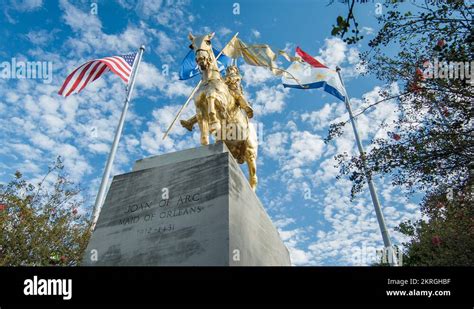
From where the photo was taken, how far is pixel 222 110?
914 centimetres

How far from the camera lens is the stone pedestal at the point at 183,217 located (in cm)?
577

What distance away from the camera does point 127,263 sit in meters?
6.13

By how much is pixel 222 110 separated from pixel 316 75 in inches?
469

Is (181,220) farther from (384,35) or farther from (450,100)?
(450,100)

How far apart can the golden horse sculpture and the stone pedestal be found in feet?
5.47

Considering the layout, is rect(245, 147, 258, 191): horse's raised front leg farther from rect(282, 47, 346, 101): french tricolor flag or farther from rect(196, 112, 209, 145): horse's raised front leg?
rect(282, 47, 346, 101): french tricolor flag

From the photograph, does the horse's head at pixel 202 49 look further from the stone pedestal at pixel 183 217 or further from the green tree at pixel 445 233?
the green tree at pixel 445 233

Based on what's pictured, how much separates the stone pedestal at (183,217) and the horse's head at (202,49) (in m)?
3.15

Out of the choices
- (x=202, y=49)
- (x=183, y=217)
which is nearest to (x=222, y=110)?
(x=202, y=49)

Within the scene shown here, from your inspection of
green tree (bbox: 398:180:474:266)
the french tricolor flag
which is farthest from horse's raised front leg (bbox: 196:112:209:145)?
the french tricolor flag

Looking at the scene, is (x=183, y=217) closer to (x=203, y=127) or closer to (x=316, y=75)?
(x=203, y=127)
